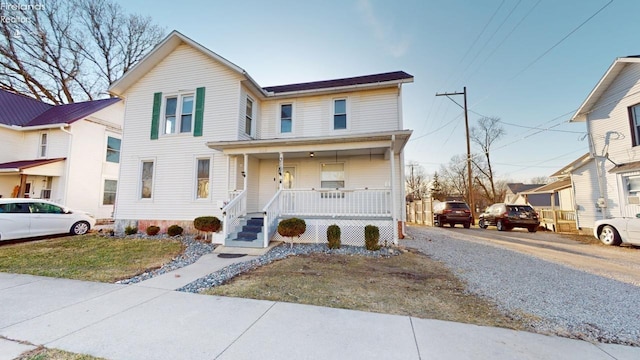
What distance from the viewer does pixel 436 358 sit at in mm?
2521

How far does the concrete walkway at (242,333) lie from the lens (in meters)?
2.63

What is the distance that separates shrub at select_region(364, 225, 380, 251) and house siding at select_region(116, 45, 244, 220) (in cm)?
578

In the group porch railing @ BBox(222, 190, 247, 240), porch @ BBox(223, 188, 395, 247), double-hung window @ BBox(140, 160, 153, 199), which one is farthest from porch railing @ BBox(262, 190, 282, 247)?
double-hung window @ BBox(140, 160, 153, 199)

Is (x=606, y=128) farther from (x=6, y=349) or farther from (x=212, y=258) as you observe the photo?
(x=6, y=349)

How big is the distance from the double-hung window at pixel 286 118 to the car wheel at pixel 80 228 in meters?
9.54

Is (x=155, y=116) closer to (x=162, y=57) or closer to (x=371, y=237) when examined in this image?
(x=162, y=57)

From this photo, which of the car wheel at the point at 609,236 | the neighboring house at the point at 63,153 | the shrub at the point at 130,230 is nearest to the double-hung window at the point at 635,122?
the car wheel at the point at 609,236

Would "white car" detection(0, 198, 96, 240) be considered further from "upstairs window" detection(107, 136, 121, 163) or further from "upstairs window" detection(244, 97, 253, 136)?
"upstairs window" detection(244, 97, 253, 136)

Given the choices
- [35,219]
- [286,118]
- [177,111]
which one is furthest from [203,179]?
[35,219]

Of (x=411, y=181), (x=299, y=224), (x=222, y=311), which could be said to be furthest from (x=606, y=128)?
(x=411, y=181)

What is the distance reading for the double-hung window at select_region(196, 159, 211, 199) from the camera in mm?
10453

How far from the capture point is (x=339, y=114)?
1102 centimetres

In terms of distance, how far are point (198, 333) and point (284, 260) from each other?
12.5 ft

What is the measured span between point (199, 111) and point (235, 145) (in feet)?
8.81
